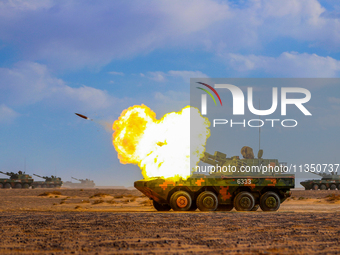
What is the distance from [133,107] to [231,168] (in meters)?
7.61

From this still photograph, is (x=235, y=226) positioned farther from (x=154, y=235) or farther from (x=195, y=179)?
(x=195, y=179)

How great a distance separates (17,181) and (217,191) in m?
65.2

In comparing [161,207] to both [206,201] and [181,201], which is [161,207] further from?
[206,201]

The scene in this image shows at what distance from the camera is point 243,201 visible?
21766mm

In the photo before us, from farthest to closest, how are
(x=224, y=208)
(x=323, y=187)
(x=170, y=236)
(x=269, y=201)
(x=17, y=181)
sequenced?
1. (x=17, y=181)
2. (x=323, y=187)
3. (x=224, y=208)
4. (x=269, y=201)
5. (x=170, y=236)

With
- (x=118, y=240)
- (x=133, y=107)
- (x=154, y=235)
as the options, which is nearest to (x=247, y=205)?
(x=133, y=107)

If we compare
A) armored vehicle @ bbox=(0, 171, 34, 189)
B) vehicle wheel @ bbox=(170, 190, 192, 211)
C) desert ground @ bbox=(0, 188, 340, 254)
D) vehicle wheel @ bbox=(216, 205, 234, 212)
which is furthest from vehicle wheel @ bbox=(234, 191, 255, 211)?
armored vehicle @ bbox=(0, 171, 34, 189)

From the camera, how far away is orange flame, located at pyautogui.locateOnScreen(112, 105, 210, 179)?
22.8 metres

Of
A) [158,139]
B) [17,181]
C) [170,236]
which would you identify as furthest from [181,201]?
[17,181]

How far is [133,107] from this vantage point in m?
24.2

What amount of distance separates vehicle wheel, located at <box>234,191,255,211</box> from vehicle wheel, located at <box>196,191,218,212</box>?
3.82ft

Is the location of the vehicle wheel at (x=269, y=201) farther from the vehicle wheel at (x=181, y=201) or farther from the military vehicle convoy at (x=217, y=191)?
the vehicle wheel at (x=181, y=201)

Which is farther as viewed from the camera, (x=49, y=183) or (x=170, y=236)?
(x=49, y=183)

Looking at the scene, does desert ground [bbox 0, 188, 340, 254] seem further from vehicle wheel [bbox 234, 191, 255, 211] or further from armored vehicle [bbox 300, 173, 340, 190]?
armored vehicle [bbox 300, 173, 340, 190]
